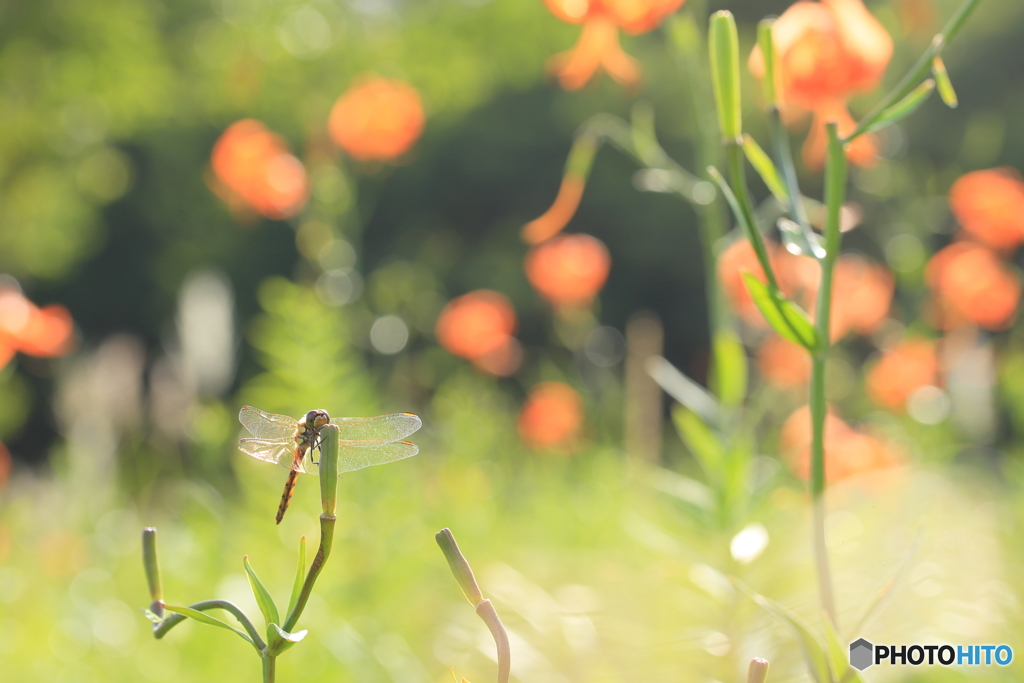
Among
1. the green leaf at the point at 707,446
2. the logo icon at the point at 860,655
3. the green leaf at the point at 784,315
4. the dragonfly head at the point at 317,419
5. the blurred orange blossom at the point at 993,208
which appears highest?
the blurred orange blossom at the point at 993,208

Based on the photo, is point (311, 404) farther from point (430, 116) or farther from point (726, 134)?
point (430, 116)

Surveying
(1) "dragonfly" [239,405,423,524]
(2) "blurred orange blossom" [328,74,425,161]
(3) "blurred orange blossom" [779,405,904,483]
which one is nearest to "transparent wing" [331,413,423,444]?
(1) "dragonfly" [239,405,423,524]

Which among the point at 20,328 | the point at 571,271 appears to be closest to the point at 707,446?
the point at 20,328

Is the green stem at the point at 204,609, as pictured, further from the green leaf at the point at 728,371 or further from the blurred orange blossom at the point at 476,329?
the blurred orange blossom at the point at 476,329

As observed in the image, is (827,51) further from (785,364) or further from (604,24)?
(785,364)

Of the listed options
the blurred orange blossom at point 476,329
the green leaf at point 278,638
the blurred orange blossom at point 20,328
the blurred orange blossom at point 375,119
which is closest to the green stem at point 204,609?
the green leaf at point 278,638

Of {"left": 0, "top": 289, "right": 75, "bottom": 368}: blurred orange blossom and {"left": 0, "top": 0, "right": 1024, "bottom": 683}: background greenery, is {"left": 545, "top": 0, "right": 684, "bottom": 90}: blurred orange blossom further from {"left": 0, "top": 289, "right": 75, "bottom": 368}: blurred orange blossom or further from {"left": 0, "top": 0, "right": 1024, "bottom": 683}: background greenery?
{"left": 0, "top": 289, "right": 75, "bottom": 368}: blurred orange blossom
